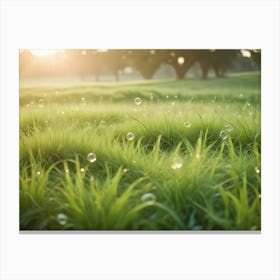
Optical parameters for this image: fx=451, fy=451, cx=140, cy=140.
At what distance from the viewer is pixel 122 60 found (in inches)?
122

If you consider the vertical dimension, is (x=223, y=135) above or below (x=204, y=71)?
below

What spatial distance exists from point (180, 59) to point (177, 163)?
0.72m

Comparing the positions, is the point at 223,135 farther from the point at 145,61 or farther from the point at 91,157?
the point at 91,157

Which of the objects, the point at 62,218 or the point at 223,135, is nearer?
the point at 62,218

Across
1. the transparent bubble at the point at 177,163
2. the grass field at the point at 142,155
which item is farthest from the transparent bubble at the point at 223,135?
the transparent bubble at the point at 177,163

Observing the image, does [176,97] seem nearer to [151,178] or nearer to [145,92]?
[145,92]

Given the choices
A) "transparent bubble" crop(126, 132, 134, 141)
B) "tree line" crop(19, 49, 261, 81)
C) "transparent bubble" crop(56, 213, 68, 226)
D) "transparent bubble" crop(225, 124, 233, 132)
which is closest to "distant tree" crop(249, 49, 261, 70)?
"tree line" crop(19, 49, 261, 81)

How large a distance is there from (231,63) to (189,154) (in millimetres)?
695

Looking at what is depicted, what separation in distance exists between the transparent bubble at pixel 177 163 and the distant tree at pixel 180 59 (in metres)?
0.62

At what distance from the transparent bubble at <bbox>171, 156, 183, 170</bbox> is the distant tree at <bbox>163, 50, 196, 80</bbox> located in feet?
2.02

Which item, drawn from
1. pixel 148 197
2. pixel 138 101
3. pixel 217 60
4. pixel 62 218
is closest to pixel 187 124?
pixel 138 101

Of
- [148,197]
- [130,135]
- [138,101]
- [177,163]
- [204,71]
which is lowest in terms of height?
[148,197]
